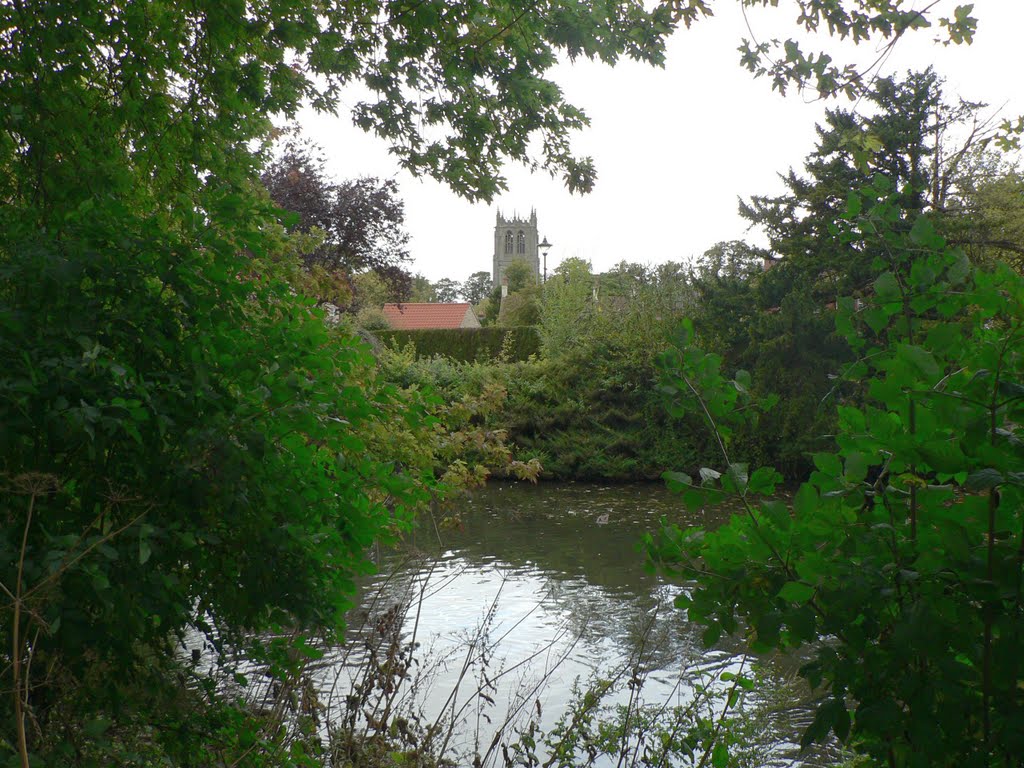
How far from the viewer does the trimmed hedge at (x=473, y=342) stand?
2273cm

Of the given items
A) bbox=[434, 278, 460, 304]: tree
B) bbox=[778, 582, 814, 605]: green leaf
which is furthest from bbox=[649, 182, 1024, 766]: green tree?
bbox=[434, 278, 460, 304]: tree

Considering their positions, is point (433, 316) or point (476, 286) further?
point (476, 286)

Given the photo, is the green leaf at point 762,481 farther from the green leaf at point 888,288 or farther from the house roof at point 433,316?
the house roof at point 433,316

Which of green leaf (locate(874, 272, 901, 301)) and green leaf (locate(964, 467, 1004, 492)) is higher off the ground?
green leaf (locate(874, 272, 901, 301))

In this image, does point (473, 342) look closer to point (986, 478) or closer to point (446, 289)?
point (986, 478)

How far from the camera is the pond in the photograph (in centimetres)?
404

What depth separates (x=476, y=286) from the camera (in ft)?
279

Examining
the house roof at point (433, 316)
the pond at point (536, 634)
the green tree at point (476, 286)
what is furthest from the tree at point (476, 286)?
the pond at point (536, 634)

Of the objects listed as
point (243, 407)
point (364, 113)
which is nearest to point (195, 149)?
point (364, 113)

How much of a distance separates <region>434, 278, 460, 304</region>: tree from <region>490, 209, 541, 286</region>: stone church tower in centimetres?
377

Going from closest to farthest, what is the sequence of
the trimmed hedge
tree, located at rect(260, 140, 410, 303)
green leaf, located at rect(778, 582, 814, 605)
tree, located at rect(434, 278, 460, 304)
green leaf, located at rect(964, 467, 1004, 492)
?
1. green leaf, located at rect(964, 467, 1004, 492)
2. green leaf, located at rect(778, 582, 814, 605)
3. tree, located at rect(260, 140, 410, 303)
4. the trimmed hedge
5. tree, located at rect(434, 278, 460, 304)

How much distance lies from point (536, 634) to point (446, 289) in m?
77.9

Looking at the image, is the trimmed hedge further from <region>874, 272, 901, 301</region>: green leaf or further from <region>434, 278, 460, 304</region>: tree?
<region>434, 278, 460, 304</region>: tree

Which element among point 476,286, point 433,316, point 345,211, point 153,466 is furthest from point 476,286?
point 153,466
